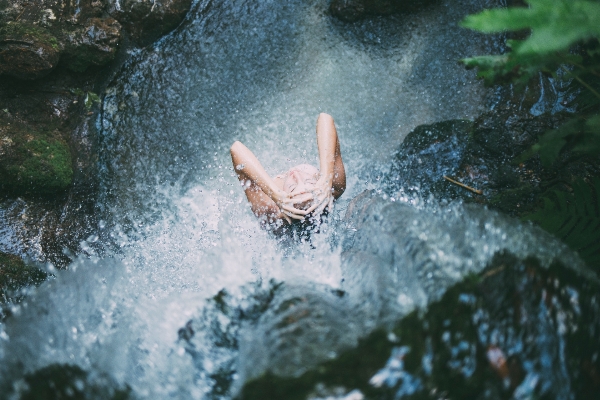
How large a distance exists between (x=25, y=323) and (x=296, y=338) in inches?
62.2

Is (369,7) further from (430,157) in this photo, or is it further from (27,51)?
(27,51)

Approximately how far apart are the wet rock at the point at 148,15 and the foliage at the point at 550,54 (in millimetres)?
2697

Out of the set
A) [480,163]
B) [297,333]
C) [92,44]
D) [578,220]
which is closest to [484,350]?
[297,333]

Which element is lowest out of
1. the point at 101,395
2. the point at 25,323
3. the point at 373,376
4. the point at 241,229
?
the point at 241,229

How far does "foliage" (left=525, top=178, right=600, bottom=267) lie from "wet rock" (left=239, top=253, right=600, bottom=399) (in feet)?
2.22

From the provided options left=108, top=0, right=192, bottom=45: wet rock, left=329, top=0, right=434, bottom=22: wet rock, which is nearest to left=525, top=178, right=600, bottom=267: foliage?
left=329, top=0, right=434, bottom=22: wet rock

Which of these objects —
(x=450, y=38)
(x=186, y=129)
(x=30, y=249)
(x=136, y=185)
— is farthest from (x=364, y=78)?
(x=30, y=249)

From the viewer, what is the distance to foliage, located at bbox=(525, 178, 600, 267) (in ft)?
8.20

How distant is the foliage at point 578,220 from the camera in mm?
2498

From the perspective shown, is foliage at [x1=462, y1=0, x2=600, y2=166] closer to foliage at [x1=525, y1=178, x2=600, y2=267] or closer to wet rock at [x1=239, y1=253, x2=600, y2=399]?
foliage at [x1=525, y1=178, x2=600, y2=267]

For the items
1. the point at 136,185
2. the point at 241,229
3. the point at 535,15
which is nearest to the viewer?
the point at 535,15

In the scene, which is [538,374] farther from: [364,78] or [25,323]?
[364,78]

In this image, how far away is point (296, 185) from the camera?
3.02 m

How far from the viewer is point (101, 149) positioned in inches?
148
